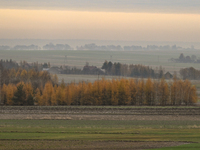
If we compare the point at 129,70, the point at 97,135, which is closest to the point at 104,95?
the point at 97,135

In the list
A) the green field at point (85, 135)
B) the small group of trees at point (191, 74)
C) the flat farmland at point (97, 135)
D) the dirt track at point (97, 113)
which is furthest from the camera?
the small group of trees at point (191, 74)

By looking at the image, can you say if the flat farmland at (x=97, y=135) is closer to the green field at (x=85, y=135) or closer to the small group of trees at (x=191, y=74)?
the green field at (x=85, y=135)

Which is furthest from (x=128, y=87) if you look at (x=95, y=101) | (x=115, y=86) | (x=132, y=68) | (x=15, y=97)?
(x=132, y=68)

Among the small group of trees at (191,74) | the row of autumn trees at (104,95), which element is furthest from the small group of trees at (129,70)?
the row of autumn trees at (104,95)

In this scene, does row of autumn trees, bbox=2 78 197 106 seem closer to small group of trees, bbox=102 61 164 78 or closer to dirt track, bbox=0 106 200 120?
dirt track, bbox=0 106 200 120

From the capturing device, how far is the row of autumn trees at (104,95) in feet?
206

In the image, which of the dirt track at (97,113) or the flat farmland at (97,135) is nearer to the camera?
the flat farmland at (97,135)

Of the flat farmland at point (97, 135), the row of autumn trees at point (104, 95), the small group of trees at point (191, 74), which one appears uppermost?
the small group of trees at point (191, 74)

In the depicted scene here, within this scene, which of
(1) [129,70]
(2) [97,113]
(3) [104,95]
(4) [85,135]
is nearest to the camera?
(4) [85,135]

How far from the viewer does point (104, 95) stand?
65.1 metres

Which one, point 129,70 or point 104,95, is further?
point 129,70

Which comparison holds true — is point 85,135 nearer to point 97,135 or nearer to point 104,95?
point 97,135

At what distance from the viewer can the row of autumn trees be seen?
206 ft

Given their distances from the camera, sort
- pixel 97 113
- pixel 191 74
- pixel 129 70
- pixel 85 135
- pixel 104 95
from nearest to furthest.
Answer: pixel 85 135
pixel 97 113
pixel 104 95
pixel 191 74
pixel 129 70
